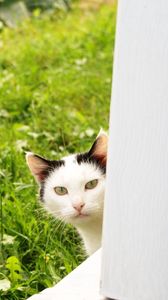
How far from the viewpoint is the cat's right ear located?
195 centimetres

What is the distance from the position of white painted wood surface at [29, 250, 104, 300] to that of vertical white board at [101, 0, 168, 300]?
0.29ft

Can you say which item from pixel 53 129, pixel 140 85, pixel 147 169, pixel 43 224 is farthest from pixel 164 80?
pixel 53 129

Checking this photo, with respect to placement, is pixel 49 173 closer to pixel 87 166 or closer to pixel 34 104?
pixel 87 166

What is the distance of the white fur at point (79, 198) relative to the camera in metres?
1.84

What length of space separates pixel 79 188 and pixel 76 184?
0.5 inches

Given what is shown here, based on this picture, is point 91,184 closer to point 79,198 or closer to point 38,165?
point 79,198

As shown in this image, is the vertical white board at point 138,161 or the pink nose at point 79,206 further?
the pink nose at point 79,206

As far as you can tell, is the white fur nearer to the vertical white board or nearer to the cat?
the cat

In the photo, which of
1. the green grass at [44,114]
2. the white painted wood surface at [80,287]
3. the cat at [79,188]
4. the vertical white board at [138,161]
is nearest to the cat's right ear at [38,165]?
the cat at [79,188]

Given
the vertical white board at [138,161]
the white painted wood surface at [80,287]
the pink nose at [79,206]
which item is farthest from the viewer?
the pink nose at [79,206]

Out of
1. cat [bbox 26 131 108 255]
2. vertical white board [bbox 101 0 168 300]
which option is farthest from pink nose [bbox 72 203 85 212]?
vertical white board [bbox 101 0 168 300]

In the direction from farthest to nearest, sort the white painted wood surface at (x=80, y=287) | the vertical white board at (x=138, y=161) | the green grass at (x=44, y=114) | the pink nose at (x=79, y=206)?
the green grass at (x=44, y=114) → the pink nose at (x=79, y=206) → the white painted wood surface at (x=80, y=287) → the vertical white board at (x=138, y=161)

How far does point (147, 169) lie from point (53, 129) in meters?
1.79

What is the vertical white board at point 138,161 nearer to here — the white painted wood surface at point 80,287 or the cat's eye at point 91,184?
the white painted wood surface at point 80,287
